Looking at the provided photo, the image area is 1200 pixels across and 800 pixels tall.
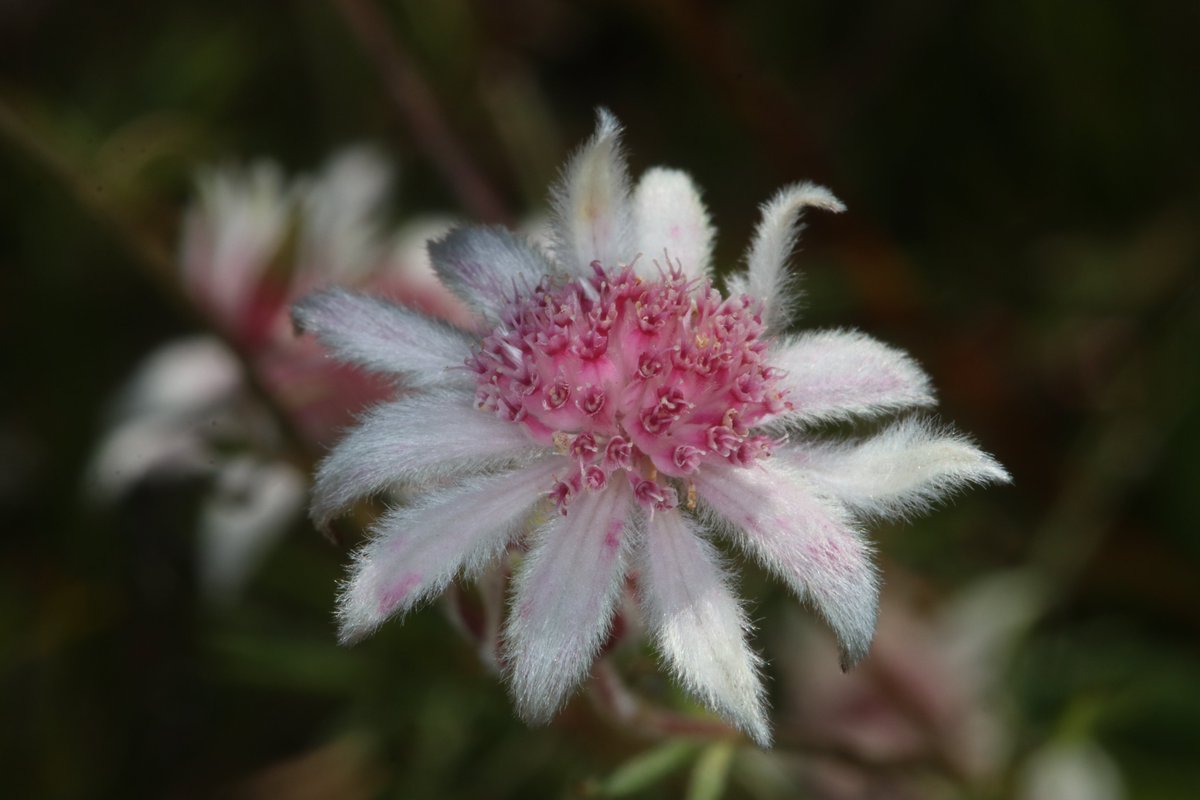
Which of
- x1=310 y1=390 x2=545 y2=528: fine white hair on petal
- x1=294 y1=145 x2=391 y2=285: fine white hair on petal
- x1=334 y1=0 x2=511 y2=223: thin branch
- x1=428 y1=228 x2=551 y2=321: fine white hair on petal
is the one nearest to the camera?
x1=310 y1=390 x2=545 y2=528: fine white hair on petal

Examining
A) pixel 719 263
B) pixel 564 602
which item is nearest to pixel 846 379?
pixel 564 602

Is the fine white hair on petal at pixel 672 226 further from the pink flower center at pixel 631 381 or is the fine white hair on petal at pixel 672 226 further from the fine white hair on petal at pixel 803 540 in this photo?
the fine white hair on petal at pixel 803 540

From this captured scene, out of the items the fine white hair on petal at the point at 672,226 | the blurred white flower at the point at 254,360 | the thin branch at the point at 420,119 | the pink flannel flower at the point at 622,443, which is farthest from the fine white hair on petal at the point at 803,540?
the thin branch at the point at 420,119

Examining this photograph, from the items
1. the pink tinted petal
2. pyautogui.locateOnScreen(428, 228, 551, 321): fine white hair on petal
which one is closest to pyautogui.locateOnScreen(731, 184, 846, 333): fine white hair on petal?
the pink tinted petal

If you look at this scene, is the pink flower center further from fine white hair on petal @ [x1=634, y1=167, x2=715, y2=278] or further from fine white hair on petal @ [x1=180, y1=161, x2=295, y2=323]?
fine white hair on petal @ [x1=180, y1=161, x2=295, y2=323]

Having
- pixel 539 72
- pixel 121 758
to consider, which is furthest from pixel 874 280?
pixel 121 758

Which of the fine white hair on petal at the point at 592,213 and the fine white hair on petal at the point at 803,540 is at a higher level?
the fine white hair on petal at the point at 592,213
